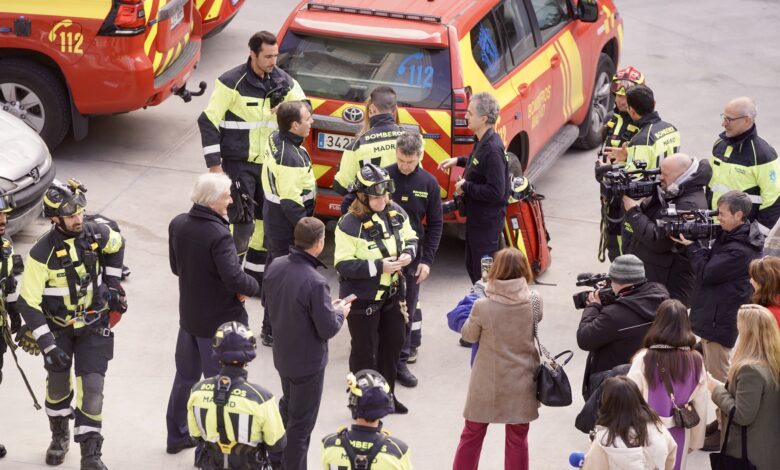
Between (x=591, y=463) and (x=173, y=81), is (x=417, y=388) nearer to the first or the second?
(x=591, y=463)

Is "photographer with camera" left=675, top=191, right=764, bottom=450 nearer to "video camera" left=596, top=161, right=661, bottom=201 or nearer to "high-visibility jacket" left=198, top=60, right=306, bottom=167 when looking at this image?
"video camera" left=596, top=161, right=661, bottom=201

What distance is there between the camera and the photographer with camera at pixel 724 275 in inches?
312

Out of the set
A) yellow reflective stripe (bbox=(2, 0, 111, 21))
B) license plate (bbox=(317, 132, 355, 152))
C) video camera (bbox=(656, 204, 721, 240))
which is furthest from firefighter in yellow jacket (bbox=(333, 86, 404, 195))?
yellow reflective stripe (bbox=(2, 0, 111, 21))

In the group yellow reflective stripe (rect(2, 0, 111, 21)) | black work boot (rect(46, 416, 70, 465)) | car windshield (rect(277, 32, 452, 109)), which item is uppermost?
yellow reflective stripe (rect(2, 0, 111, 21))

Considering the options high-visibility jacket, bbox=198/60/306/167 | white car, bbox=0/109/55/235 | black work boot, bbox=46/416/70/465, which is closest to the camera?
black work boot, bbox=46/416/70/465

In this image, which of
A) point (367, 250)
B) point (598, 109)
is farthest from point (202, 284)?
point (598, 109)

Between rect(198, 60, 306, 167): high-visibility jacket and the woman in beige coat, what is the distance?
3024mm

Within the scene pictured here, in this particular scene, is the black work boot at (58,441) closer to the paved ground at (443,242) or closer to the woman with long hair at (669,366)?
the paved ground at (443,242)

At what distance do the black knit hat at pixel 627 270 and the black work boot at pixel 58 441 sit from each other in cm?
332

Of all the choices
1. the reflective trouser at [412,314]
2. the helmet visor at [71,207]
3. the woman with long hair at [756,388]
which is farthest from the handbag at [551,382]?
the helmet visor at [71,207]

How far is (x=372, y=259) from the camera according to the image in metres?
8.04

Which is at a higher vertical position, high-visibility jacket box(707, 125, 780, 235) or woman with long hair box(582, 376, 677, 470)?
woman with long hair box(582, 376, 677, 470)

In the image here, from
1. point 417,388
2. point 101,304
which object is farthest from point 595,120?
point 101,304

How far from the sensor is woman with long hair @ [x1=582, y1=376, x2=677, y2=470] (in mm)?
6086
